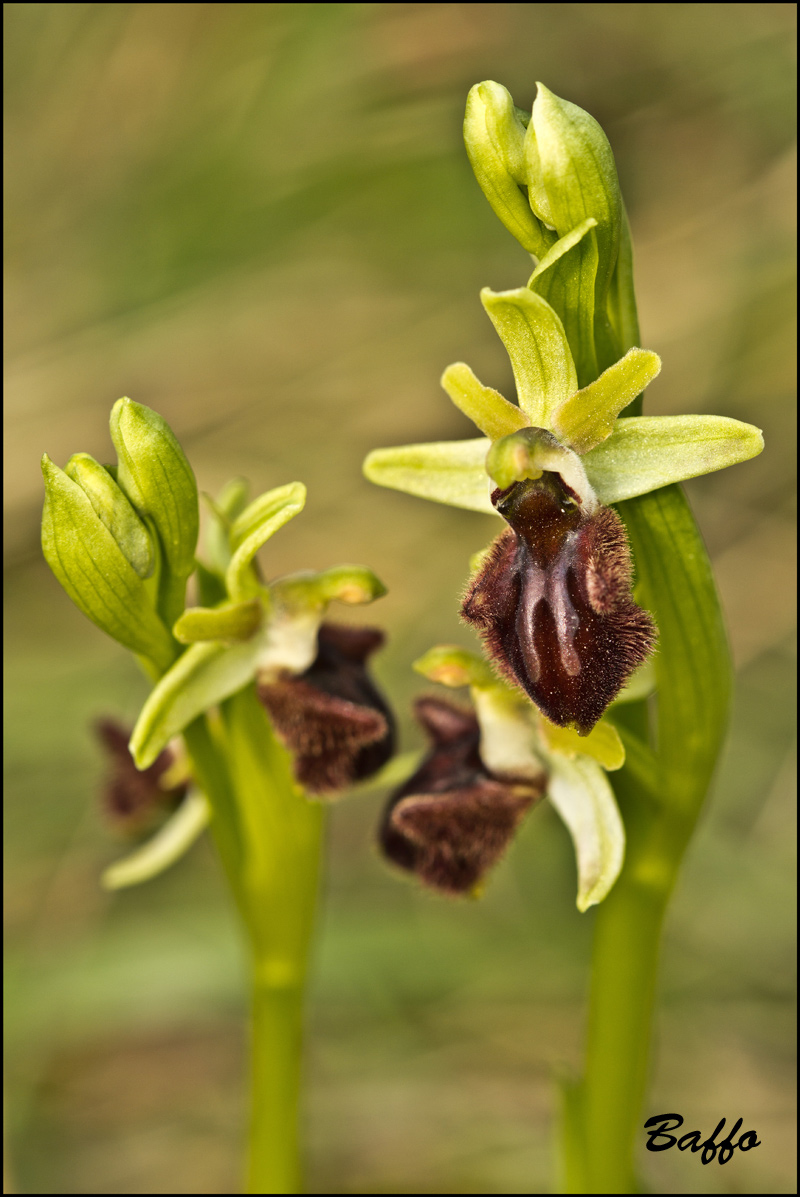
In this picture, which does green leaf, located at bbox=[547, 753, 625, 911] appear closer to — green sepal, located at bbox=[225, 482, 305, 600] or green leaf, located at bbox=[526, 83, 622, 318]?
green sepal, located at bbox=[225, 482, 305, 600]

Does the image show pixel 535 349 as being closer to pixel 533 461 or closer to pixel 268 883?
pixel 533 461

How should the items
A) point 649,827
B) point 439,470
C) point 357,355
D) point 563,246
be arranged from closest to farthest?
1. point 563,246
2. point 439,470
3. point 649,827
4. point 357,355

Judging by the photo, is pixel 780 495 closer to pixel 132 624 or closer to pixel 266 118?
pixel 266 118

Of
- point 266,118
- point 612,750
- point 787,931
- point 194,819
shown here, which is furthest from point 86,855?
point 266,118

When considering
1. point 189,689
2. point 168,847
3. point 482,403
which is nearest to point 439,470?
point 482,403

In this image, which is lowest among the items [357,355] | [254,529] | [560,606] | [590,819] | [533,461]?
[590,819]

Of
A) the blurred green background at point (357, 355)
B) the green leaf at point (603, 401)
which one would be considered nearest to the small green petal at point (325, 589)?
the green leaf at point (603, 401)

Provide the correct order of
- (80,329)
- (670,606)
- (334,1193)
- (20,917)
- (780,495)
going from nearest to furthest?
(670,606)
(334,1193)
(20,917)
(780,495)
(80,329)
